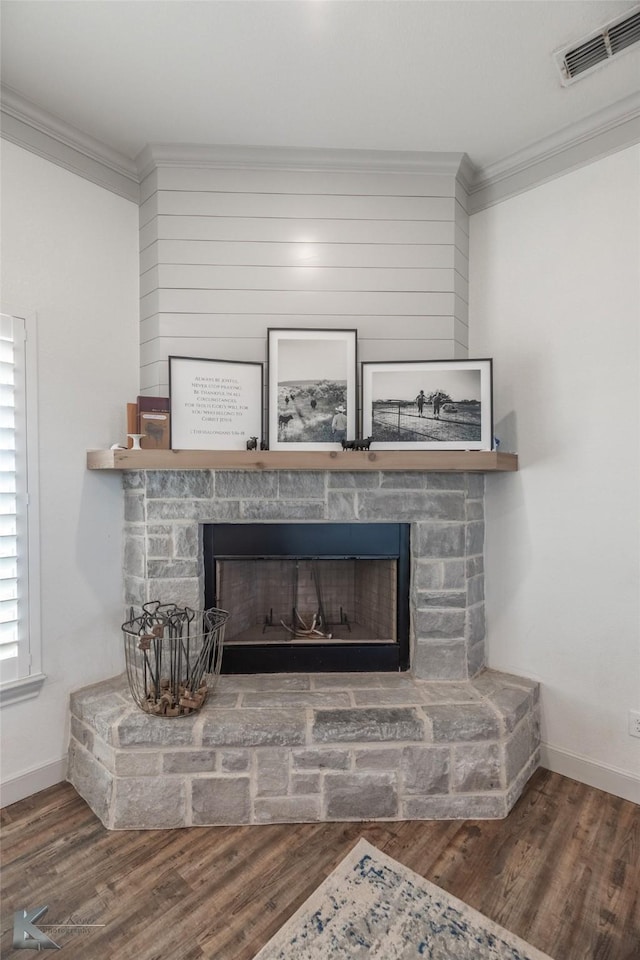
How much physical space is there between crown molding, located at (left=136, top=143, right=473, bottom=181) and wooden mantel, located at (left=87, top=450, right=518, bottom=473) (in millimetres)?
1328

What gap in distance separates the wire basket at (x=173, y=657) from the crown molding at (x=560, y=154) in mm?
2334

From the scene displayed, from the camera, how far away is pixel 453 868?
155 cm

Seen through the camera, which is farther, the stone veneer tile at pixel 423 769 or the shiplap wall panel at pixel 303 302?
the shiplap wall panel at pixel 303 302

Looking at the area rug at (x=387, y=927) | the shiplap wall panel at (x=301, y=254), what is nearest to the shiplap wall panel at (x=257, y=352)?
the shiplap wall panel at (x=301, y=254)

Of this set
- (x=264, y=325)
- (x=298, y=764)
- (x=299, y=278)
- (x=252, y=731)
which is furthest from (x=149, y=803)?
(x=299, y=278)

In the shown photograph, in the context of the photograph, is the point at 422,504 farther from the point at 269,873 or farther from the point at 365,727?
the point at 269,873

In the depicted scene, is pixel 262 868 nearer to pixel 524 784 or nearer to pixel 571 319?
pixel 524 784

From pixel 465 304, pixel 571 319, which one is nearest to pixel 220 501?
pixel 465 304

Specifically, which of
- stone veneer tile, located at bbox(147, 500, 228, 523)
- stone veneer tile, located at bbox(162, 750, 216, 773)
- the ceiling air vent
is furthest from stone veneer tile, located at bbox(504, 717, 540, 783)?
the ceiling air vent

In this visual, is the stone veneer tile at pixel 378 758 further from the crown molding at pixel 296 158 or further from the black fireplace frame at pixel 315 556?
the crown molding at pixel 296 158

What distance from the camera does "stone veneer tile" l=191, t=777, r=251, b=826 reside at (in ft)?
5.70

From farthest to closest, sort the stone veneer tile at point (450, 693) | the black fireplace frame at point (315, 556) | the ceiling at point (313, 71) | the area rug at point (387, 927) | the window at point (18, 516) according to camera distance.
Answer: the black fireplace frame at point (315, 556) → the stone veneer tile at point (450, 693) → the window at point (18, 516) → the ceiling at point (313, 71) → the area rug at point (387, 927)

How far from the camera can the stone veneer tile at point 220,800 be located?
68.4 inches

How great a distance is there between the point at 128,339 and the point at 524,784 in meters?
2.64
